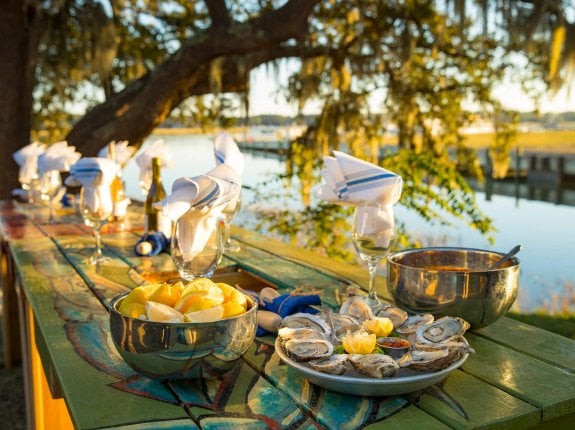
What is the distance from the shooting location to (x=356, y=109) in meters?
6.66

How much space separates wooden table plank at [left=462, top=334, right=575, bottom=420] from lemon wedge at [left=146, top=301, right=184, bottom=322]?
0.49 metres

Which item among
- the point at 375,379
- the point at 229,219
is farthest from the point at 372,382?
the point at 229,219

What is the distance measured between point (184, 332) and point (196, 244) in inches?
20.3

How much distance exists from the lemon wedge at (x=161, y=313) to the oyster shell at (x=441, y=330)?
0.38 meters

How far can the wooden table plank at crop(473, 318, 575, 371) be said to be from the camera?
114 centimetres

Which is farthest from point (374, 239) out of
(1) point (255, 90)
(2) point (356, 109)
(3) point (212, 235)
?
(2) point (356, 109)

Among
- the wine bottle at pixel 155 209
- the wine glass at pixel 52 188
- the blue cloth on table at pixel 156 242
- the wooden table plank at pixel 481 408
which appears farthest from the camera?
the wine glass at pixel 52 188

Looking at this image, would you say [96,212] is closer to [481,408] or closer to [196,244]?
[196,244]

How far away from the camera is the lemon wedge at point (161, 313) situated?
984 mm

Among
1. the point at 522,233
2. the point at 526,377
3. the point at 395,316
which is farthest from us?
the point at 522,233

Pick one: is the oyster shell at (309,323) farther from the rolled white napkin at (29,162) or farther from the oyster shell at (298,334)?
the rolled white napkin at (29,162)

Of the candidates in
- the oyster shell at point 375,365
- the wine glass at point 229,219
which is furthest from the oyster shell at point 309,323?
the wine glass at point 229,219

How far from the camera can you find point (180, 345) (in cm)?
97

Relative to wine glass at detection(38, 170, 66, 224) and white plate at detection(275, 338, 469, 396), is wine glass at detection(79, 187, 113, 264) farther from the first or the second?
white plate at detection(275, 338, 469, 396)
